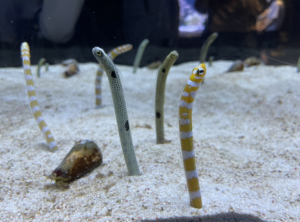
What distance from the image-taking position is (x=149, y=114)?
3566 mm

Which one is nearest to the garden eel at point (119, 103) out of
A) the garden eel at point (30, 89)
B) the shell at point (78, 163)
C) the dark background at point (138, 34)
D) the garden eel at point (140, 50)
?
the shell at point (78, 163)

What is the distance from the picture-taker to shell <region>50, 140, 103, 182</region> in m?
1.67

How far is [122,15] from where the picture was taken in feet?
13.6

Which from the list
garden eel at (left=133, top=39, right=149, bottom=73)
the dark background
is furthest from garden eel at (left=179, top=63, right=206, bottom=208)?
garden eel at (left=133, top=39, right=149, bottom=73)

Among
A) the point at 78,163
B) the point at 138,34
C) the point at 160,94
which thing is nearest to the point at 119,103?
the point at 78,163

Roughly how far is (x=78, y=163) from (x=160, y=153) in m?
0.82

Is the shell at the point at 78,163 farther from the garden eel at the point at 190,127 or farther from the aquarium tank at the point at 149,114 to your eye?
the garden eel at the point at 190,127

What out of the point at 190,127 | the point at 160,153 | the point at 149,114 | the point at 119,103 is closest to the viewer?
the point at 190,127

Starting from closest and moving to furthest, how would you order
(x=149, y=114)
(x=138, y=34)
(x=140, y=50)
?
(x=149, y=114) → (x=138, y=34) → (x=140, y=50)

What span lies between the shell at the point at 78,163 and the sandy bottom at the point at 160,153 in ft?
0.22

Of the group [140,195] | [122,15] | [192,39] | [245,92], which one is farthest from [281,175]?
[122,15]

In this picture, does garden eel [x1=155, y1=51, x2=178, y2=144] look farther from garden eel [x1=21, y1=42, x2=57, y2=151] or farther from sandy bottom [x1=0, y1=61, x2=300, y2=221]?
garden eel [x1=21, y1=42, x2=57, y2=151]

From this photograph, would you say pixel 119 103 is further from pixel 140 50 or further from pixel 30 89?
pixel 140 50

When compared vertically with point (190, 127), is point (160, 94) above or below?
below
